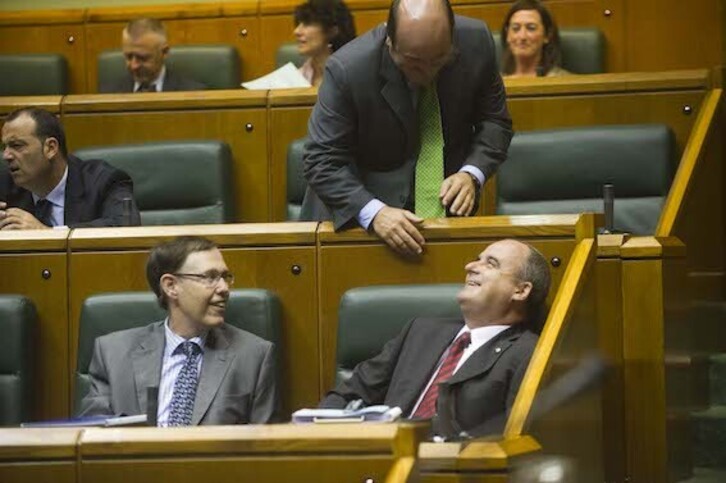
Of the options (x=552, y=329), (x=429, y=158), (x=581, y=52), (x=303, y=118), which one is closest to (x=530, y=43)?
(x=581, y=52)

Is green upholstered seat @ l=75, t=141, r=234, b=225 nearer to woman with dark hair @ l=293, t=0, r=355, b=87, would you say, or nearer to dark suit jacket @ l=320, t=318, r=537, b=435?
woman with dark hair @ l=293, t=0, r=355, b=87

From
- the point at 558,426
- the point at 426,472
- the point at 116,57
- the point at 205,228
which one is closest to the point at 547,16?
the point at 116,57

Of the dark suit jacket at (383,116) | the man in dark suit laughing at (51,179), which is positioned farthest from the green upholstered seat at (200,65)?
the dark suit jacket at (383,116)

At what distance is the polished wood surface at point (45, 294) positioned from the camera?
236cm

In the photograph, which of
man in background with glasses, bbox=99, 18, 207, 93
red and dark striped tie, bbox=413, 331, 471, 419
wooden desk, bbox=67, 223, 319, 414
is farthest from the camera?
man in background with glasses, bbox=99, 18, 207, 93

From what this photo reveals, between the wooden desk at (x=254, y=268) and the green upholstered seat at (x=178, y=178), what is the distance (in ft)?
1.85

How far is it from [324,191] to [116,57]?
1.46 m

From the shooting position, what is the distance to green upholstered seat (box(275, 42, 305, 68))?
11.8 feet

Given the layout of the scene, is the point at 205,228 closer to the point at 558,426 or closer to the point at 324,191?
the point at 324,191

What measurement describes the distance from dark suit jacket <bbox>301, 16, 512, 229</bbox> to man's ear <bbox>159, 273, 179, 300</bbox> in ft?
0.77

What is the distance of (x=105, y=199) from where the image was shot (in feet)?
8.79

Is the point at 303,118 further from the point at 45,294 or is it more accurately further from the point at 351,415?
the point at 351,415

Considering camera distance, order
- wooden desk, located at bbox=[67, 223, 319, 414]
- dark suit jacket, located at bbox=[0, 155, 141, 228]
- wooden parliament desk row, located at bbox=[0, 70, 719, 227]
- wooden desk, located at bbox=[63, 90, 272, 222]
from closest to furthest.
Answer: wooden desk, located at bbox=[67, 223, 319, 414]
dark suit jacket, located at bbox=[0, 155, 141, 228]
wooden parliament desk row, located at bbox=[0, 70, 719, 227]
wooden desk, located at bbox=[63, 90, 272, 222]

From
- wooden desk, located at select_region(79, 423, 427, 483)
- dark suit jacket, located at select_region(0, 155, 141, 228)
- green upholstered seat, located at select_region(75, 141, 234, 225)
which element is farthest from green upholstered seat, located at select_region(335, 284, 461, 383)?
green upholstered seat, located at select_region(75, 141, 234, 225)
